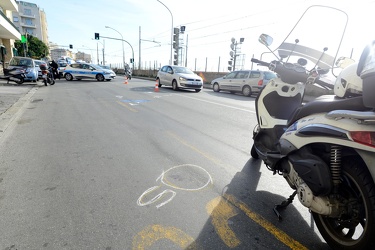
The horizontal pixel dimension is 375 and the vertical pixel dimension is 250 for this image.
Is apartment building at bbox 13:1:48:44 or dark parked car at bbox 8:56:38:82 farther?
apartment building at bbox 13:1:48:44

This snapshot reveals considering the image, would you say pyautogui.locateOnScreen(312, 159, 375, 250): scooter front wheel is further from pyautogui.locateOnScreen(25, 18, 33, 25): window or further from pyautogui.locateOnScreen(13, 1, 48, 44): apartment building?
pyautogui.locateOnScreen(25, 18, 33, 25): window

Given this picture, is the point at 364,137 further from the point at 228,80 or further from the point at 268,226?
the point at 228,80

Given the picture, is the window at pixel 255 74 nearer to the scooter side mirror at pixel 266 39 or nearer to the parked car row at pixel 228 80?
the parked car row at pixel 228 80

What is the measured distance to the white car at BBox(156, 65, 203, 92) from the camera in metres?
15.2

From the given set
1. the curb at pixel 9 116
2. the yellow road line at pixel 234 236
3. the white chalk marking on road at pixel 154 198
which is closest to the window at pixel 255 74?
the curb at pixel 9 116

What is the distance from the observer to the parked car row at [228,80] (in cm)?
1386

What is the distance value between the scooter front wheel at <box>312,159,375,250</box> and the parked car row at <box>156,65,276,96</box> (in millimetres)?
11700

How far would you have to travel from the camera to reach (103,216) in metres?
2.35

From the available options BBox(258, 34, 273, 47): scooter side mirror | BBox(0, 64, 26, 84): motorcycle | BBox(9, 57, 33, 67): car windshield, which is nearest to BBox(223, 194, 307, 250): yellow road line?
BBox(258, 34, 273, 47): scooter side mirror

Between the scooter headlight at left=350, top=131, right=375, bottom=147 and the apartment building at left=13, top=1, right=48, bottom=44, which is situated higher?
the apartment building at left=13, top=1, right=48, bottom=44

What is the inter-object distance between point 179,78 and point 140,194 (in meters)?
13.3

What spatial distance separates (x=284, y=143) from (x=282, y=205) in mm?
720

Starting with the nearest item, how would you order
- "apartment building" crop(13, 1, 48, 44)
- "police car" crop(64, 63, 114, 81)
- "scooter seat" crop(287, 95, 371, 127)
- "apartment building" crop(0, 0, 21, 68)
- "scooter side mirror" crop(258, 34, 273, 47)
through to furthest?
1. "scooter seat" crop(287, 95, 371, 127)
2. "scooter side mirror" crop(258, 34, 273, 47)
3. "apartment building" crop(0, 0, 21, 68)
4. "police car" crop(64, 63, 114, 81)
5. "apartment building" crop(13, 1, 48, 44)

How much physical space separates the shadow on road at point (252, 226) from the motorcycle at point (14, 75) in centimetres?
1653
